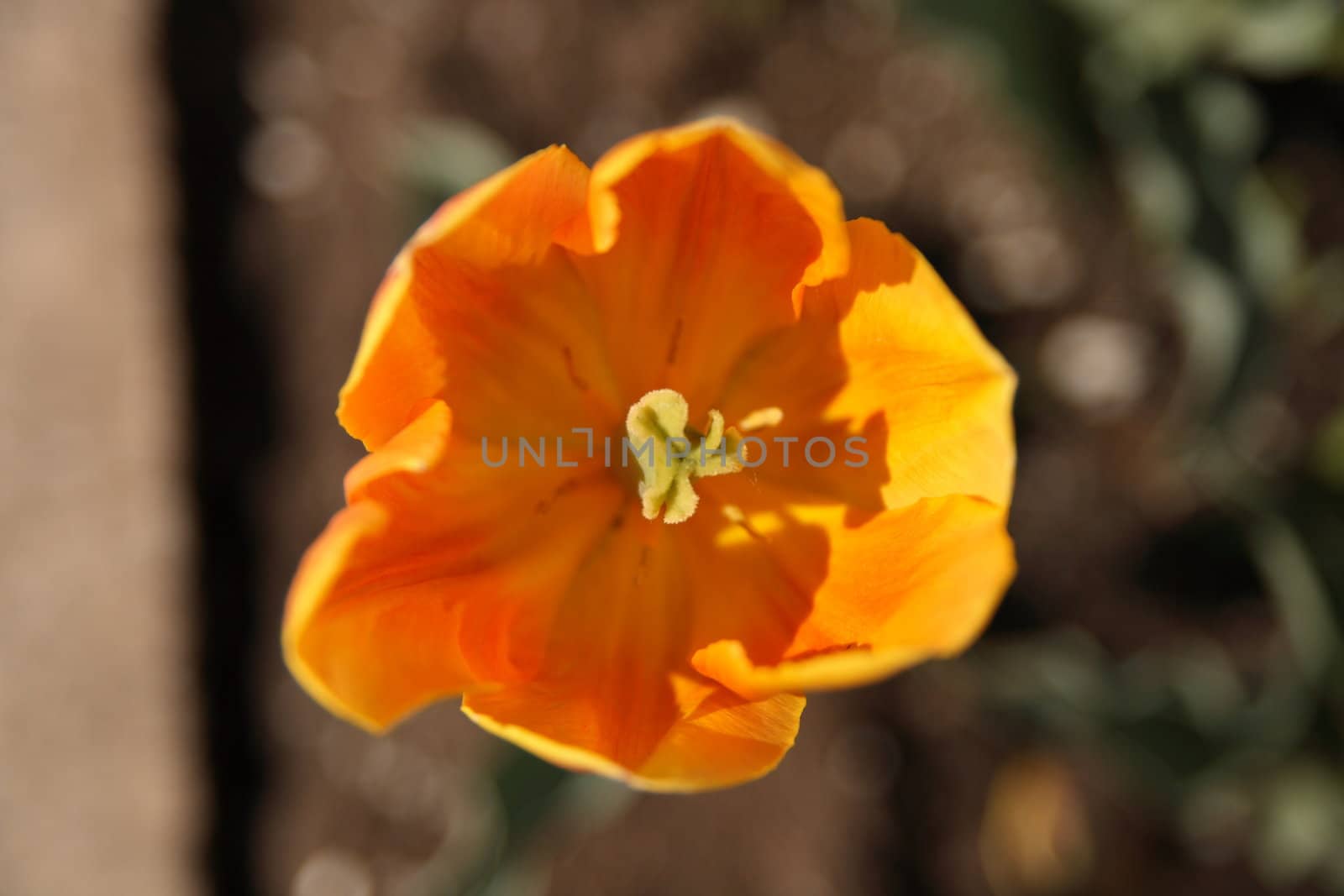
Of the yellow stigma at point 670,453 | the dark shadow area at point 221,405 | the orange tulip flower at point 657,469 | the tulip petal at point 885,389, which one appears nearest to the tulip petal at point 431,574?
the orange tulip flower at point 657,469

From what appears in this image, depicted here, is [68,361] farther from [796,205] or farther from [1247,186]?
[1247,186]

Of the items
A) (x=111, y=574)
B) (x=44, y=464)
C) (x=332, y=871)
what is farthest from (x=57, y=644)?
(x=332, y=871)

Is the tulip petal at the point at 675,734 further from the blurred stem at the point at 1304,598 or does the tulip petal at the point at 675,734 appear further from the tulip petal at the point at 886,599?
the blurred stem at the point at 1304,598

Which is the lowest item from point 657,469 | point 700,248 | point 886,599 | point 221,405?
point 221,405

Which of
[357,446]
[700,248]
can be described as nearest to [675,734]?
[700,248]

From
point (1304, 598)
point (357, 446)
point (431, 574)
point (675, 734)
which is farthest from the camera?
point (357, 446)

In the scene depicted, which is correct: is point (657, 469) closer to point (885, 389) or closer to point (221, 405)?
point (885, 389)

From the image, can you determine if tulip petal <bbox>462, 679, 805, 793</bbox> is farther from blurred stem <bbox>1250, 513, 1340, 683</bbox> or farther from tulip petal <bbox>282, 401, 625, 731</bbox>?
blurred stem <bbox>1250, 513, 1340, 683</bbox>
